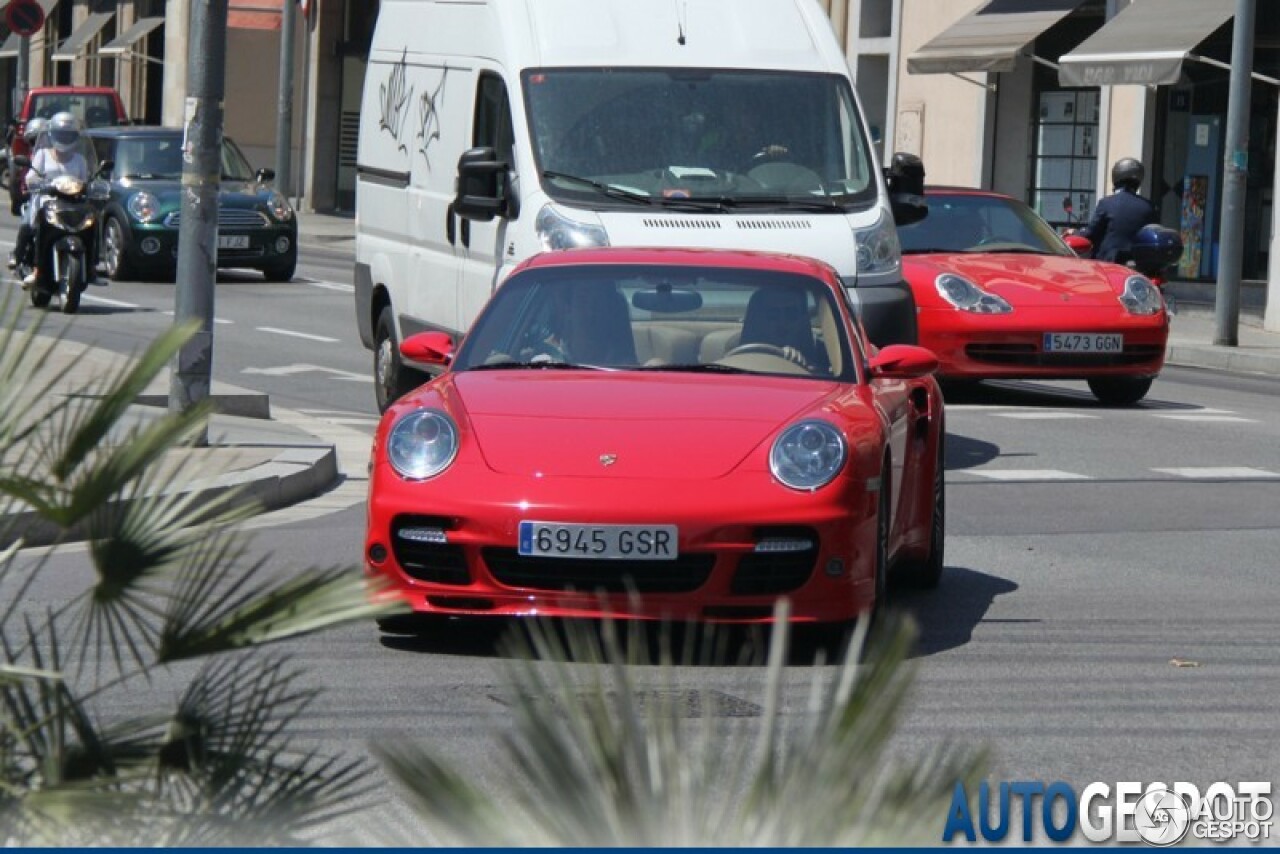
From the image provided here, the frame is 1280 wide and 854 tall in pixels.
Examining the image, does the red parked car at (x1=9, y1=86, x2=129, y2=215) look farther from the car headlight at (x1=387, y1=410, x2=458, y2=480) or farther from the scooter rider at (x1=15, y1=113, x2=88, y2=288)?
the car headlight at (x1=387, y1=410, x2=458, y2=480)

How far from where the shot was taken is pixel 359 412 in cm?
1545

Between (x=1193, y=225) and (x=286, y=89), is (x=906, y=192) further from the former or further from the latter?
(x=286, y=89)

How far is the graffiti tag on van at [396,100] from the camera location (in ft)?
49.5

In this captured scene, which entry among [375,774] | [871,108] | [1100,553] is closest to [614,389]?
[1100,553]

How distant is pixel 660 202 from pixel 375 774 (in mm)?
10261

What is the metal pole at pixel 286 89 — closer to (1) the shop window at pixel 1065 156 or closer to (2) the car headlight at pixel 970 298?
(1) the shop window at pixel 1065 156

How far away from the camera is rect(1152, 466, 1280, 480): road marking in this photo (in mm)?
13023

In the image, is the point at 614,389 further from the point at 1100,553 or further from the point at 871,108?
the point at 871,108

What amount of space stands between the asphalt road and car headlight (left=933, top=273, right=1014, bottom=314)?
0.68 metres

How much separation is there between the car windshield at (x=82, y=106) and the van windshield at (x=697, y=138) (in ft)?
114

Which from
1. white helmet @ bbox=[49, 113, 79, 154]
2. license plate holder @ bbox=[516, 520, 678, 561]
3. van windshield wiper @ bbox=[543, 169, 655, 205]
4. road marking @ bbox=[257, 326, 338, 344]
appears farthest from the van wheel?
license plate holder @ bbox=[516, 520, 678, 561]

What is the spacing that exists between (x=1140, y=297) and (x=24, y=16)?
25441mm

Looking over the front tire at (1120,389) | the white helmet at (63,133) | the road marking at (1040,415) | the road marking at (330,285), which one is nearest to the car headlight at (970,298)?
the road marking at (1040,415)

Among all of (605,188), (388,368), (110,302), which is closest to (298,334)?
(110,302)
